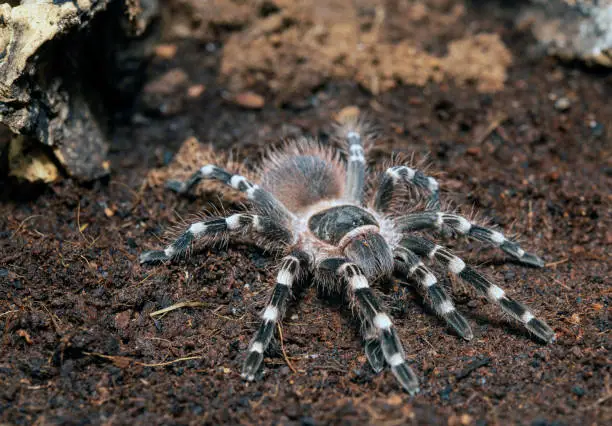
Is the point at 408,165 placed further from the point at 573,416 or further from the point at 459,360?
the point at 573,416

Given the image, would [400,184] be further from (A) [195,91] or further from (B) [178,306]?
(A) [195,91]

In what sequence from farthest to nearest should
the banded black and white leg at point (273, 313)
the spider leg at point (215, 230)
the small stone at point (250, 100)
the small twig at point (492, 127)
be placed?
the small stone at point (250, 100), the small twig at point (492, 127), the spider leg at point (215, 230), the banded black and white leg at point (273, 313)

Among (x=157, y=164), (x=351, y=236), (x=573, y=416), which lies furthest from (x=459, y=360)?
(x=157, y=164)

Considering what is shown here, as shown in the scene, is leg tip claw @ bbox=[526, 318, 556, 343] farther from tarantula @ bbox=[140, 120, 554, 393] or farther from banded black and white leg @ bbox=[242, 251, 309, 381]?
banded black and white leg @ bbox=[242, 251, 309, 381]

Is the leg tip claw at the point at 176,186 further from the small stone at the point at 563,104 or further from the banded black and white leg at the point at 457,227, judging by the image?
the small stone at the point at 563,104

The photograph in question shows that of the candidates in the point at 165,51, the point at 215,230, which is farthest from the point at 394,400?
the point at 165,51

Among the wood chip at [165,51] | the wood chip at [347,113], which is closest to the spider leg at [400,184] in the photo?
the wood chip at [347,113]

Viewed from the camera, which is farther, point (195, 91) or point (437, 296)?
point (195, 91)
